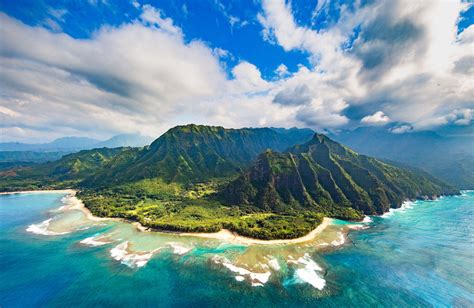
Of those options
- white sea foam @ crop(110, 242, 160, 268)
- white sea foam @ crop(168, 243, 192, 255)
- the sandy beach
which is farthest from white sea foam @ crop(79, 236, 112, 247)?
the sandy beach

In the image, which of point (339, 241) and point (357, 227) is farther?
point (357, 227)

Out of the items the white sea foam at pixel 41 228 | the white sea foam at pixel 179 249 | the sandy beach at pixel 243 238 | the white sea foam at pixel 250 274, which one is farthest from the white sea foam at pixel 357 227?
the white sea foam at pixel 41 228

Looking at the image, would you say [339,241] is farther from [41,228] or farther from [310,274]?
[41,228]

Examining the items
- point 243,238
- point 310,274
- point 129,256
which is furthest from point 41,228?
point 310,274

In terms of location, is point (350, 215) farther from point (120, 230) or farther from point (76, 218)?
point (76, 218)

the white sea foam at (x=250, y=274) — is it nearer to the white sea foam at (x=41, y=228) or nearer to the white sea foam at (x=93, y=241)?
the white sea foam at (x=93, y=241)

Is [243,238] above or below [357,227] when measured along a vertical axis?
below
